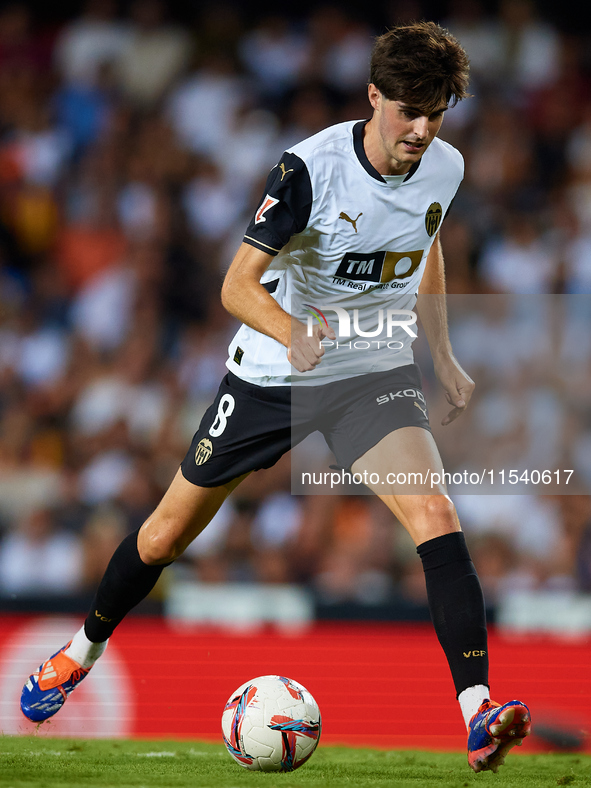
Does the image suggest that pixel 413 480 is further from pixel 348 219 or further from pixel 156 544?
pixel 156 544

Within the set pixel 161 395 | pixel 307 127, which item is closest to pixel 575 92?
pixel 307 127

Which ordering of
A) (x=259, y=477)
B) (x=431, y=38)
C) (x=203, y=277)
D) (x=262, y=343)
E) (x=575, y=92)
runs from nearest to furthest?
(x=431, y=38) → (x=262, y=343) → (x=259, y=477) → (x=203, y=277) → (x=575, y=92)

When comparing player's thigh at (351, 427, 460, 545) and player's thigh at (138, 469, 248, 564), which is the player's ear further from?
player's thigh at (138, 469, 248, 564)

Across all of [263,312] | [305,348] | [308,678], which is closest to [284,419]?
[263,312]

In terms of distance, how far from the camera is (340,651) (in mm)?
5621

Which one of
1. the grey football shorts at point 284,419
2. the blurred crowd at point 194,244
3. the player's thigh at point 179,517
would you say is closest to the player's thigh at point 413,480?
the grey football shorts at point 284,419

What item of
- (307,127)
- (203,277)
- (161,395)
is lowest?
(161,395)

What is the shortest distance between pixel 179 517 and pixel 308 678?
193 centimetres

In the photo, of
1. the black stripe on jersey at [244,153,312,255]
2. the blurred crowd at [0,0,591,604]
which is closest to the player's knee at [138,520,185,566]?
the black stripe on jersey at [244,153,312,255]

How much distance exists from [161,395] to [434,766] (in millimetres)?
5023

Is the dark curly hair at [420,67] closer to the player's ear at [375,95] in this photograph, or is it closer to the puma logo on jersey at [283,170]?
the player's ear at [375,95]

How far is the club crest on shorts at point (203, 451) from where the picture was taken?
4035 millimetres

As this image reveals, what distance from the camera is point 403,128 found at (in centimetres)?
356

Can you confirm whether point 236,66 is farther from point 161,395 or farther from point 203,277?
point 161,395
